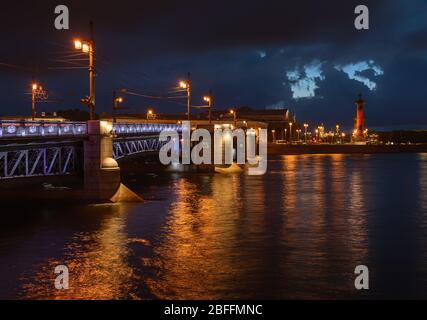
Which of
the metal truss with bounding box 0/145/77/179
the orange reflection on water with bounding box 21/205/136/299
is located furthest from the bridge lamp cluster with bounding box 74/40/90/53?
the orange reflection on water with bounding box 21/205/136/299

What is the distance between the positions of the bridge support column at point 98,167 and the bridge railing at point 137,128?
11634 mm

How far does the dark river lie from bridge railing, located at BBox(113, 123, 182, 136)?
9.73m

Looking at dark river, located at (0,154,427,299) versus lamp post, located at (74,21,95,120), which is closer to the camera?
dark river, located at (0,154,427,299)

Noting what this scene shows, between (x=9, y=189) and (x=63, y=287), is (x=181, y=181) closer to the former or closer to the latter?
(x=9, y=189)

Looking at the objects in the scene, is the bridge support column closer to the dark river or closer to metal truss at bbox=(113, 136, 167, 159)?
the dark river

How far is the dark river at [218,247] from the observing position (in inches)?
858

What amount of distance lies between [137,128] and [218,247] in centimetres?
3937

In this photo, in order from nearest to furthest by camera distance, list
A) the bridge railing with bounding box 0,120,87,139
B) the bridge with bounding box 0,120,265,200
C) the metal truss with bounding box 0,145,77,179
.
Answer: the bridge railing with bounding box 0,120,87,139 < the bridge with bounding box 0,120,265,200 < the metal truss with bounding box 0,145,77,179

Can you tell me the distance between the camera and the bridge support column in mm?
44906

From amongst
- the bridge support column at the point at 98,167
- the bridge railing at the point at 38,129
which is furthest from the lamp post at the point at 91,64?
the bridge railing at the point at 38,129

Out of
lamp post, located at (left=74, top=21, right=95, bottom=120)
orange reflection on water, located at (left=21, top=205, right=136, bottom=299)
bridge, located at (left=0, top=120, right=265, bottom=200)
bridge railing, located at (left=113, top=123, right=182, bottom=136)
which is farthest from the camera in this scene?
bridge railing, located at (left=113, top=123, right=182, bottom=136)

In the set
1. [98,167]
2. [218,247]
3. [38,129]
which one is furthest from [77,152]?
[218,247]

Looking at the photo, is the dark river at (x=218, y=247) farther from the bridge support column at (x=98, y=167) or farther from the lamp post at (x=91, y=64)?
the lamp post at (x=91, y=64)
